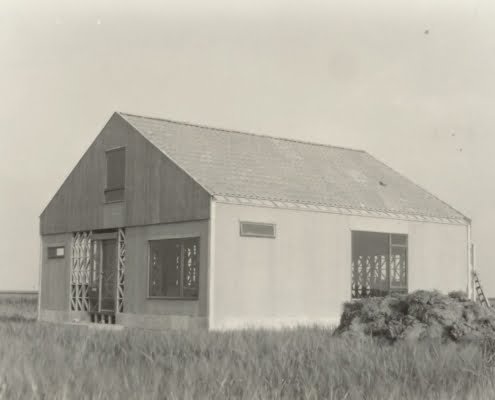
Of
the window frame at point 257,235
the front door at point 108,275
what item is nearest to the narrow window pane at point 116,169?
the front door at point 108,275

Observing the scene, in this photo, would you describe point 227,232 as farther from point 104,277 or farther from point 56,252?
point 56,252

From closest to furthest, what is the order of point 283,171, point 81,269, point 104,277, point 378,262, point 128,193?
1. point 128,193
2. point 283,171
3. point 104,277
4. point 81,269
5. point 378,262

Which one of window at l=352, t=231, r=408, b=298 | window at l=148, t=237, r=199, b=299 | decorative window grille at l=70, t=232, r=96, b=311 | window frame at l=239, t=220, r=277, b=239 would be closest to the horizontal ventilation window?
window frame at l=239, t=220, r=277, b=239

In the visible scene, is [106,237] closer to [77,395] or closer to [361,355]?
[361,355]

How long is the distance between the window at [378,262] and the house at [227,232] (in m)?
0.06

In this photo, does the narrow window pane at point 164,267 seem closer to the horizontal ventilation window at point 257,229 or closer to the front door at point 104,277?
the front door at point 104,277

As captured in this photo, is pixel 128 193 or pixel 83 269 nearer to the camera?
pixel 128 193

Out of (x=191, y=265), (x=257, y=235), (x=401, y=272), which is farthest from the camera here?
(x=401, y=272)

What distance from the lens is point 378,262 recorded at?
26.6 meters

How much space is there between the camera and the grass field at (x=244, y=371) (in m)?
7.34

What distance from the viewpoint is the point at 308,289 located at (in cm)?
2055

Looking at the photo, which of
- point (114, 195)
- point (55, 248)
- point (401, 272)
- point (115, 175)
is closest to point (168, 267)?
point (114, 195)

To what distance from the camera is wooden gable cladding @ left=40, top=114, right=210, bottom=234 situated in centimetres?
1998

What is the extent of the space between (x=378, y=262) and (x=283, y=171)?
560 centimetres
